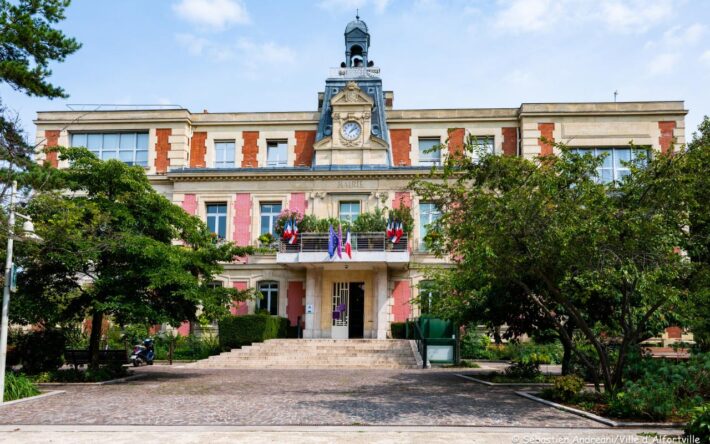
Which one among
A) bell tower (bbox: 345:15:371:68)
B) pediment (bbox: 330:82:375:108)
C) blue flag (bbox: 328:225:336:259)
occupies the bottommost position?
blue flag (bbox: 328:225:336:259)

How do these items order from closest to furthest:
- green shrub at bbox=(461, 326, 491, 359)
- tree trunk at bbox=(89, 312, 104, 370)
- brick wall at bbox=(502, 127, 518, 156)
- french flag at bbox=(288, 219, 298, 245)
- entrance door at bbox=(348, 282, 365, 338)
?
tree trunk at bbox=(89, 312, 104, 370) < green shrub at bbox=(461, 326, 491, 359) < french flag at bbox=(288, 219, 298, 245) < entrance door at bbox=(348, 282, 365, 338) < brick wall at bbox=(502, 127, 518, 156)

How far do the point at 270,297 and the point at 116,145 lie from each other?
10796 mm

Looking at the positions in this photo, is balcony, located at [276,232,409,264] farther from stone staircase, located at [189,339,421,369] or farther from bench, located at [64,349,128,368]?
bench, located at [64,349,128,368]

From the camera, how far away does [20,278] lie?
16.7m

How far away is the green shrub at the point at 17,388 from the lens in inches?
527

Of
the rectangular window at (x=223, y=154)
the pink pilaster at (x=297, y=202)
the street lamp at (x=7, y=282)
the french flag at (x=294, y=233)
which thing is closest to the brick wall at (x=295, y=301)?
the french flag at (x=294, y=233)

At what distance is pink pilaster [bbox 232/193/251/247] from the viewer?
1206 inches

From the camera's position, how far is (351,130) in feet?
102

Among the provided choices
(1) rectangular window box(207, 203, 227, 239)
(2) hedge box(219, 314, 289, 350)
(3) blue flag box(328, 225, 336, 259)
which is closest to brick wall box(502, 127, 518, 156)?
(3) blue flag box(328, 225, 336, 259)

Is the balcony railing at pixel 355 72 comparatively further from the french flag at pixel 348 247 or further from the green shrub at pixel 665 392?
the green shrub at pixel 665 392

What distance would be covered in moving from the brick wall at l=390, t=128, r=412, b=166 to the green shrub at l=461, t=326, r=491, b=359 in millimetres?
9160

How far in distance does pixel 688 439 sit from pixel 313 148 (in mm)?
25919

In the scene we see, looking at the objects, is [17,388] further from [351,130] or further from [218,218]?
[351,130]

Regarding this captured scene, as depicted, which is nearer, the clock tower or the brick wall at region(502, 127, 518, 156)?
the clock tower
